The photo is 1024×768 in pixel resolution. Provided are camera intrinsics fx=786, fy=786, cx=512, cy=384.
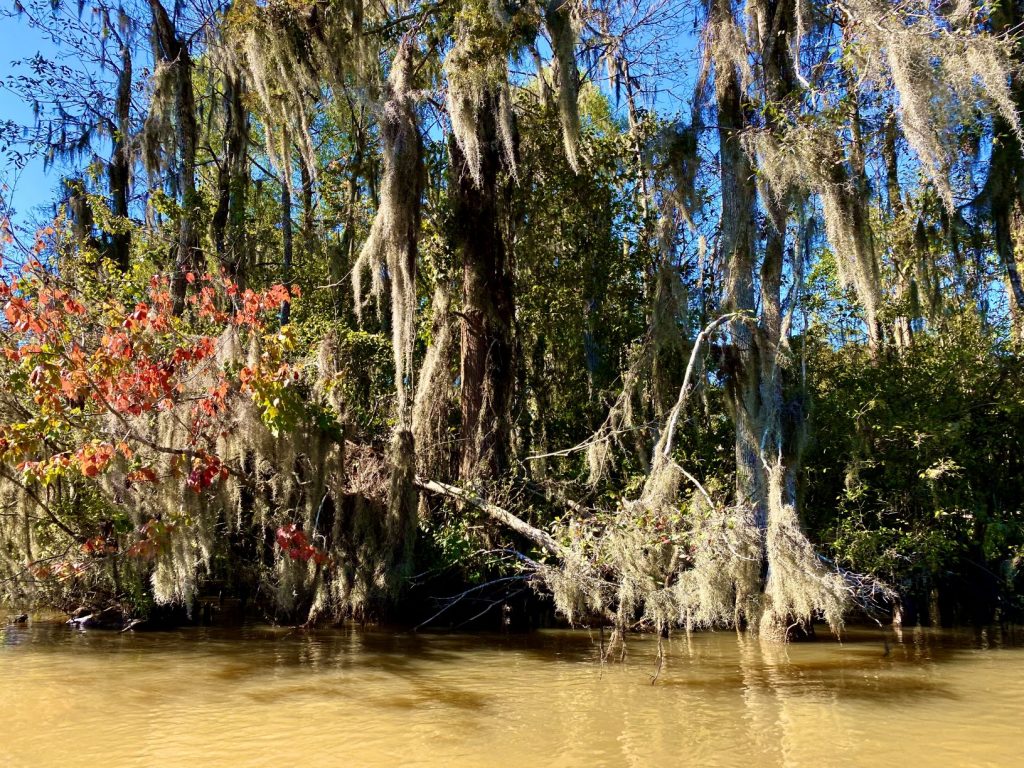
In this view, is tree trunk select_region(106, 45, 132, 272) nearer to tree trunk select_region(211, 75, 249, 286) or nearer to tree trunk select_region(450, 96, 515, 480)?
tree trunk select_region(211, 75, 249, 286)

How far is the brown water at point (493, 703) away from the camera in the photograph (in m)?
4.77

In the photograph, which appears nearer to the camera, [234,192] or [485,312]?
[485,312]

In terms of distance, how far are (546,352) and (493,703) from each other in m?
6.48

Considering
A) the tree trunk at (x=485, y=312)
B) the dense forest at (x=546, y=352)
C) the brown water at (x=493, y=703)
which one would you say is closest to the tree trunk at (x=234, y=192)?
the dense forest at (x=546, y=352)

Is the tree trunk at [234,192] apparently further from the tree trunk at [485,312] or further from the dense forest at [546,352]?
the tree trunk at [485,312]

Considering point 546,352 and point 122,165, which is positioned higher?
point 122,165

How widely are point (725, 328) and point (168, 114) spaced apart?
28.4 ft

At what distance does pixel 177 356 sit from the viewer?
7918 millimetres

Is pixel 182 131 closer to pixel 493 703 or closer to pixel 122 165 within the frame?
pixel 122 165

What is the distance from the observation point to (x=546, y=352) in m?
11.8

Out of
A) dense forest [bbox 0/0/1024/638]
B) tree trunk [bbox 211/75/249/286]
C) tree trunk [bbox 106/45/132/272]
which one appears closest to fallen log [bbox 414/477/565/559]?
dense forest [bbox 0/0/1024/638]

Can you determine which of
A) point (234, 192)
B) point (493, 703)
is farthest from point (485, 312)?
point (493, 703)

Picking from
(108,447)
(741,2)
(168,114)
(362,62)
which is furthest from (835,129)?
(168,114)

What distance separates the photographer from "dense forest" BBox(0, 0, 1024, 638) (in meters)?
Result: 7.61
